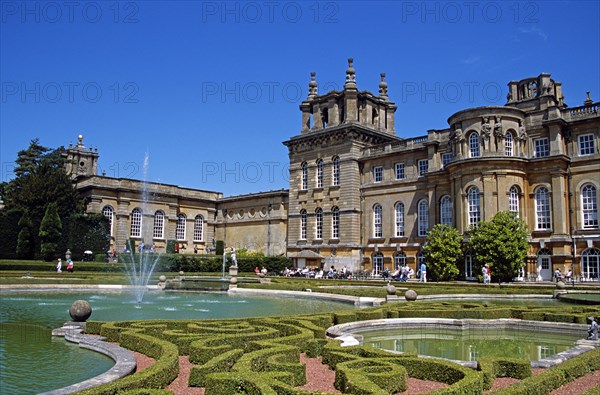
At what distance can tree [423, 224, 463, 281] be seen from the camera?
35531 mm

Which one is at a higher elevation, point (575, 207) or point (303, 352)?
point (575, 207)

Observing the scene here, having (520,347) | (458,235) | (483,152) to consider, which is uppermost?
(483,152)

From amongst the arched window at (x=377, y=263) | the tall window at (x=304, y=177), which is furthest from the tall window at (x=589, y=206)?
the tall window at (x=304, y=177)

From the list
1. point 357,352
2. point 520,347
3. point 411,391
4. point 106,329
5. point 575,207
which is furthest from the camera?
point 575,207

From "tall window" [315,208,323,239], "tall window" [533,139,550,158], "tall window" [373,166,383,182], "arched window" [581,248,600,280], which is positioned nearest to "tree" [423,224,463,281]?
"arched window" [581,248,600,280]

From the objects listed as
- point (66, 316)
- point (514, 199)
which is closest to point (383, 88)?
point (514, 199)

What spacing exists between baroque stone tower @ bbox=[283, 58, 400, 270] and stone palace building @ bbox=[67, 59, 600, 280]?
11cm

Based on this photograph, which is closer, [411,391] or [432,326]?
[411,391]

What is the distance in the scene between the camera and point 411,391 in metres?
7.57

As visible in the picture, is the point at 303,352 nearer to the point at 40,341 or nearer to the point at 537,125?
the point at 40,341

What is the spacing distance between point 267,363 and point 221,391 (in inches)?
55.0

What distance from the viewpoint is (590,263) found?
33812 mm

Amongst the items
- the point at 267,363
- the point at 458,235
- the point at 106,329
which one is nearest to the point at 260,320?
the point at 106,329

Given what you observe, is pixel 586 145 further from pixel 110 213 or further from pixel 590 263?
pixel 110 213
